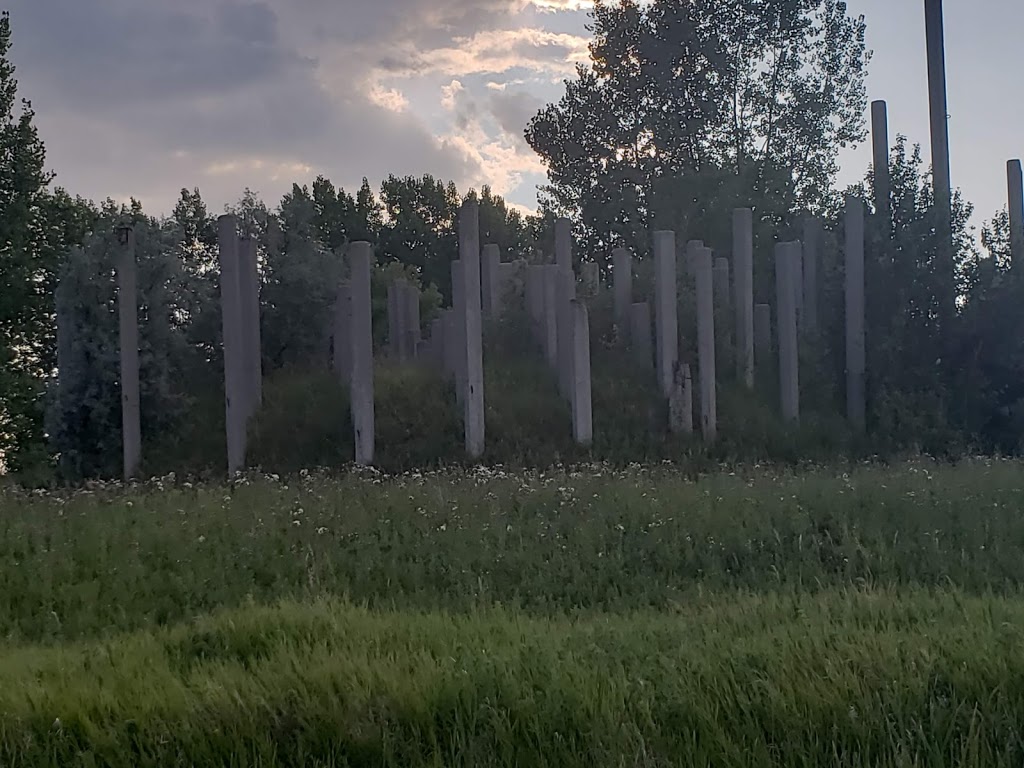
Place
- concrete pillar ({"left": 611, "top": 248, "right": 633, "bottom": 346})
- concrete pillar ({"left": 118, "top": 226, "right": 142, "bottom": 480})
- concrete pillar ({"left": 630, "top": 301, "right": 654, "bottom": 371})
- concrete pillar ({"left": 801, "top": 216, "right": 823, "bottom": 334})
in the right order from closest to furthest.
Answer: concrete pillar ({"left": 118, "top": 226, "right": 142, "bottom": 480}), concrete pillar ({"left": 630, "top": 301, "right": 654, "bottom": 371}), concrete pillar ({"left": 801, "top": 216, "right": 823, "bottom": 334}), concrete pillar ({"left": 611, "top": 248, "right": 633, "bottom": 346})

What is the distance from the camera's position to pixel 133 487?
13.4 meters

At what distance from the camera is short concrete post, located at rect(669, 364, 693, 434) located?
18.0 meters

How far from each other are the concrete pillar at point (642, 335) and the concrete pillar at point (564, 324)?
1732mm

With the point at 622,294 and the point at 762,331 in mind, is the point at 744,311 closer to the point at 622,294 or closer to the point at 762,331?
the point at 762,331

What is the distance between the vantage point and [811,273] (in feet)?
68.9

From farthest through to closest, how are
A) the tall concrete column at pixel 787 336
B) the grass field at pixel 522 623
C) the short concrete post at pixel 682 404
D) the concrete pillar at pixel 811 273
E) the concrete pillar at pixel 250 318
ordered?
the concrete pillar at pixel 811 273, the tall concrete column at pixel 787 336, the short concrete post at pixel 682 404, the concrete pillar at pixel 250 318, the grass field at pixel 522 623

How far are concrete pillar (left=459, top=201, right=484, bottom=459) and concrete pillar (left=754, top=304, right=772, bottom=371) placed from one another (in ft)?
23.1

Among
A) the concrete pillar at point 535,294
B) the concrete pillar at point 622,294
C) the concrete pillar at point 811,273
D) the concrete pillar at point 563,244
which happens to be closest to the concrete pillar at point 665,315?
the concrete pillar at point 622,294

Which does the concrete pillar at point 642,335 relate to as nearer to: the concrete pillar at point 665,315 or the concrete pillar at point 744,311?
the concrete pillar at point 665,315

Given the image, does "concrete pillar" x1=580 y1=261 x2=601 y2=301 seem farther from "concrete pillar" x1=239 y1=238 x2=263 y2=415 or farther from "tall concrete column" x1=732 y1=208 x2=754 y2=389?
"concrete pillar" x1=239 y1=238 x2=263 y2=415

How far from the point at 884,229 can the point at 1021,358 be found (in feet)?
11.3

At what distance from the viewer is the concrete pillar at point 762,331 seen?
20906mm

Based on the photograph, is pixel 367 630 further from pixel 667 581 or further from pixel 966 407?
pixel 966 407

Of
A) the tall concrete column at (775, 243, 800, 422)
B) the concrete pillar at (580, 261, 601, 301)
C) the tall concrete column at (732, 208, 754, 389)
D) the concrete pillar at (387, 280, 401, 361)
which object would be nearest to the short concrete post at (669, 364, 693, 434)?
the tall concrete column at (775, 243, 800, 422)
